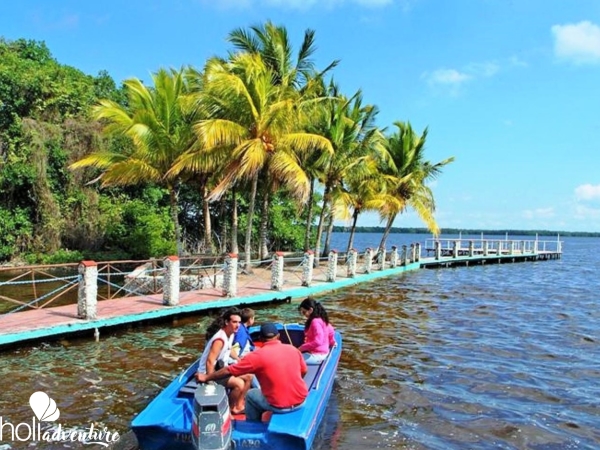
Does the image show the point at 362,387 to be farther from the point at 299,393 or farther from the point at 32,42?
the point at 32,42

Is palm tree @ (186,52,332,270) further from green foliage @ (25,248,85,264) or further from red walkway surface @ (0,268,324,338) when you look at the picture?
green foliage @ (25,248,85,264)

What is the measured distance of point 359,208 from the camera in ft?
90.2

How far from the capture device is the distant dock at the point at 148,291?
1109 centimetres

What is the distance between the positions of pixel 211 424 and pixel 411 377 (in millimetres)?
5557

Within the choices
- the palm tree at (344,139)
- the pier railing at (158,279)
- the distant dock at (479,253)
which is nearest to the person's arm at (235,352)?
the pier railing at (158,279)

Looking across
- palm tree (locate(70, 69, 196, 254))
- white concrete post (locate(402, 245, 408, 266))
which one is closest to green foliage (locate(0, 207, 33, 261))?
palm tree (locate(70, 69, 196, 254))

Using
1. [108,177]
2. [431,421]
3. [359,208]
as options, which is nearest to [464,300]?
[359,208]

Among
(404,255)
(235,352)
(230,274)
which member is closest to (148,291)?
(230,274)

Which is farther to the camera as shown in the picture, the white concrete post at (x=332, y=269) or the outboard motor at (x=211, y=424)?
the white concrete post at (x=332, y=269)

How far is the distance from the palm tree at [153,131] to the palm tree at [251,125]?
1.63 m

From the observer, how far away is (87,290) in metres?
11.2

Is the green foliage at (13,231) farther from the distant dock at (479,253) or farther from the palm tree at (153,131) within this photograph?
the distant dock at (479,253)

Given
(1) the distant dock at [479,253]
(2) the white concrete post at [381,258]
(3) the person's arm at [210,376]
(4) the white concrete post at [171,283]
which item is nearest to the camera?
(3) the person's arm at [210,376]

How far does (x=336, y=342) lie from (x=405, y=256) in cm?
2260
